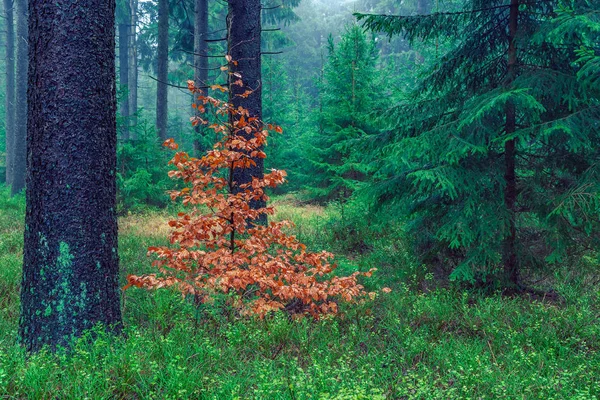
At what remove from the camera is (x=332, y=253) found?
5910 mm

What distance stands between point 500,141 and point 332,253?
9.36 feet

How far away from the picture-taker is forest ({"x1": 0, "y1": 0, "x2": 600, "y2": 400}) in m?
3.53

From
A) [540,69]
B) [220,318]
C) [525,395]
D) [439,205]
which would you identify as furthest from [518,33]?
[220,318]

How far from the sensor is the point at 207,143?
48.4 ft

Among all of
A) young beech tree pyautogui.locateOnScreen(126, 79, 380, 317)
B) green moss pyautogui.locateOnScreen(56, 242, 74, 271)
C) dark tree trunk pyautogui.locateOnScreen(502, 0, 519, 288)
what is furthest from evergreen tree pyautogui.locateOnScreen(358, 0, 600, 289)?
green moss pyautogui.locateOnScreen(56, 242, 74, 271)

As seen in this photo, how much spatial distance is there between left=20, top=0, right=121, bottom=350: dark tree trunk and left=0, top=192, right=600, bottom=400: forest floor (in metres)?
0.39

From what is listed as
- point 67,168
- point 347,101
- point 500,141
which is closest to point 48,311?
point 67,168

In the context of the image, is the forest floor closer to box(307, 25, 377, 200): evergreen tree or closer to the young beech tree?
the young beech tree

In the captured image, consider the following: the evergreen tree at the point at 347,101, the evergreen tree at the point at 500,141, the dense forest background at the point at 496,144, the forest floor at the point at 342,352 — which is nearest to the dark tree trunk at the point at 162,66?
the evergreen tree at the point at 347,101

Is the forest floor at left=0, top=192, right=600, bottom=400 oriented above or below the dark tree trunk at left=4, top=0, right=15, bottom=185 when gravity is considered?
Answer: below

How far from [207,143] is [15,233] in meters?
7.04

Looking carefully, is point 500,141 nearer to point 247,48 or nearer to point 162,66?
point 247,48

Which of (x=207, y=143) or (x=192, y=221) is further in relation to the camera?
(x=207, y=143)

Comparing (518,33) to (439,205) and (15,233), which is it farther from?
(15,233)
